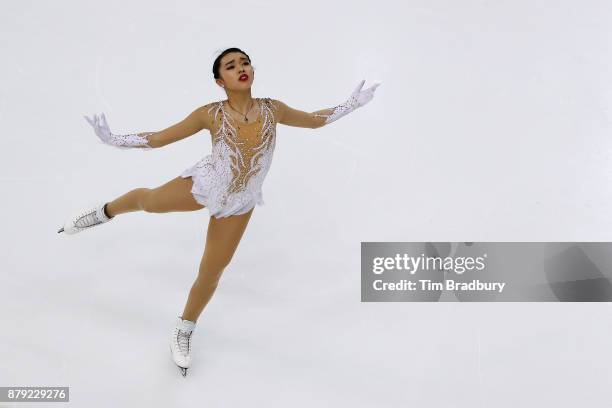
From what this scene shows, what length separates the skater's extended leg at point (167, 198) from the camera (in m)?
4.21

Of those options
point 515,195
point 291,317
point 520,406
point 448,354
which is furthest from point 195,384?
point 515,195

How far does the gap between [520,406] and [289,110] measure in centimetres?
201

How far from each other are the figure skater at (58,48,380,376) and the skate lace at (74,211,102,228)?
0.47 metres

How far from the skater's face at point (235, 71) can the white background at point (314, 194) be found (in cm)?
86

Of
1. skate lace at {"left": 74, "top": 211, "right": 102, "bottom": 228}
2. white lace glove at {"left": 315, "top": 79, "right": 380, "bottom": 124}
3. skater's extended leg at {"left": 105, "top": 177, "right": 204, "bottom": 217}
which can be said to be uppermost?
white lace glove at {"left": 315, "top": 79, "right": 380, "bottom": 124}

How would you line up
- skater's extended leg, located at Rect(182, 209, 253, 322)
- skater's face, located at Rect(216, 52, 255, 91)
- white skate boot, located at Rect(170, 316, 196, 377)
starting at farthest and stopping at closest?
white skate boot, located at Rect(170, 316, 196, 377) → skater's extended leg, located at Rect(182, 209, 253, 322) → skater's face, located at Rect(216, 52, 255, 91)

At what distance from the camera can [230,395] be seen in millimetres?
4195

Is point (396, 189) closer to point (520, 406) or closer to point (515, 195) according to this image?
point (515, 195)

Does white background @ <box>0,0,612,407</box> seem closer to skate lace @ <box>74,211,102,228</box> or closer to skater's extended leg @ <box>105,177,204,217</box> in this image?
skate lace @ <box>74,211,102,228</box>

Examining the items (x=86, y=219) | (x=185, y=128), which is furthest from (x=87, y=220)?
(x=185, y=128)

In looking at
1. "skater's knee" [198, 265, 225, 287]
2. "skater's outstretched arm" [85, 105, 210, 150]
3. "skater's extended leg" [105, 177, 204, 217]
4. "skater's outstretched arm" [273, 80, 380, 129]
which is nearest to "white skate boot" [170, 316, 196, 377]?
"skater's knee" [198, 265, 225, 287]

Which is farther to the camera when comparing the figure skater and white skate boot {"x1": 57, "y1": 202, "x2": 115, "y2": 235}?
white skate boot {"x1": 57, "y1": 202, "x2": 115, "y2": 235}

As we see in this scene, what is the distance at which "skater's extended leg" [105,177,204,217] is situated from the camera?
421cm

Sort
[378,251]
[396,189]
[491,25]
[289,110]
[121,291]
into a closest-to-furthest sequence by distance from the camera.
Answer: [289,110] → [121,291] → [378,251] → [396,189] → [491,25]
